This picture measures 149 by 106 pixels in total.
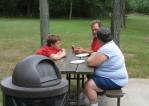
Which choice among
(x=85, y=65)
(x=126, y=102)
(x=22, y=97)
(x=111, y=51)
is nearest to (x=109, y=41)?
(x=111, y=51)

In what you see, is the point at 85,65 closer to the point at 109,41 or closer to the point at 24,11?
the point at 109,41

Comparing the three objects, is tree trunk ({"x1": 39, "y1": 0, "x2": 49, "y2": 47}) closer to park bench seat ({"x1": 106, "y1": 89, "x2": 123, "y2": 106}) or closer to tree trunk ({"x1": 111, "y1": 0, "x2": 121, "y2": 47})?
tree trunk ({"x1": 111, "y1": 0, "x2": 121, "y2": 47})

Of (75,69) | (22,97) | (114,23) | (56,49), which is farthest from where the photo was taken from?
(114,23)

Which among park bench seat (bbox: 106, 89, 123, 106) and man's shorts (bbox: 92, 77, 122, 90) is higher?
man's shorts (bbox: 92, 77, 122, 90)

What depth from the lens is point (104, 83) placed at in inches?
139

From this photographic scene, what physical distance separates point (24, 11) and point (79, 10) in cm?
860

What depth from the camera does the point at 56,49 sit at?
4.26 metres

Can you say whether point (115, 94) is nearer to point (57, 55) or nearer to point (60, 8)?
Answer: point (57, 55)

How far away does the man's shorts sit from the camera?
11.6 ft

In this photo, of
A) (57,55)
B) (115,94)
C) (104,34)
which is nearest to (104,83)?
(115,94)

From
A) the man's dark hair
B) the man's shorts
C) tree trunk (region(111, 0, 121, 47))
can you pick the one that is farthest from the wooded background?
the man's shorts

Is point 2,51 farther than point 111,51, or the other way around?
point 2,51

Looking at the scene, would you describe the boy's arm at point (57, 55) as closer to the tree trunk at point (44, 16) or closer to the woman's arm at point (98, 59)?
the woman's arm at point (98, 59)

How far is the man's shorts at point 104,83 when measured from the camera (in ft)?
11.6
